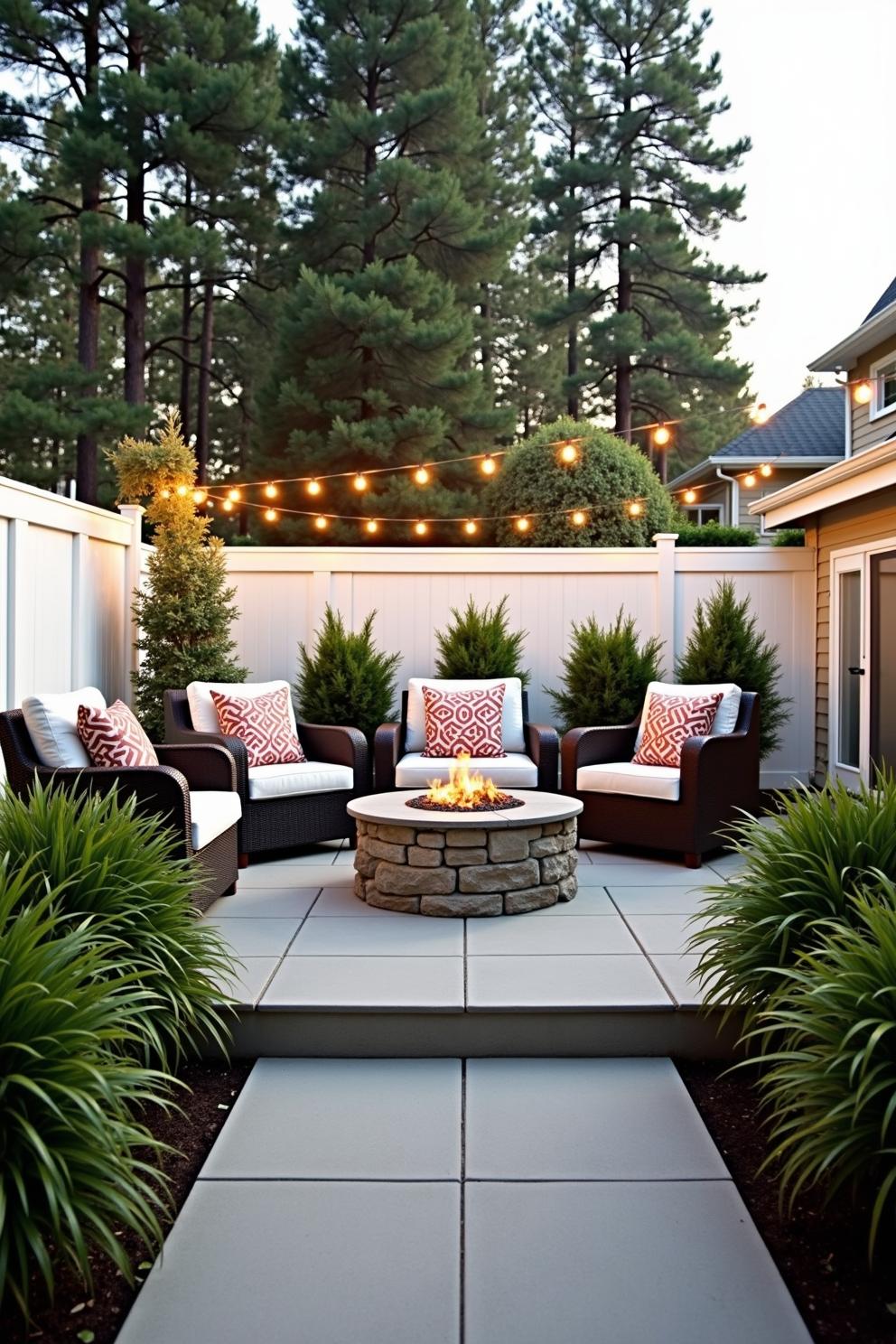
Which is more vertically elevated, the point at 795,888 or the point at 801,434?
the point at 801,434

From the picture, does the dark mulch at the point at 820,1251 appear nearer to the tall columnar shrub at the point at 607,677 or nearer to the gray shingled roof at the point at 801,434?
the tall columnar shrub at the point at 607,677

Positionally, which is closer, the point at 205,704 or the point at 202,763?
the point at 202,763

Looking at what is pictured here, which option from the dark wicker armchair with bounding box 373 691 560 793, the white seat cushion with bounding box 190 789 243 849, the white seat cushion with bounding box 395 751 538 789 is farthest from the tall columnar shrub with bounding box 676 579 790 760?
the white seat cushion with bounding box 190 789 243 849

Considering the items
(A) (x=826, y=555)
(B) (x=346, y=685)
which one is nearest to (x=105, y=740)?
(B) (x=346, y=685)

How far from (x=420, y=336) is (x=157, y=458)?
6.62 m

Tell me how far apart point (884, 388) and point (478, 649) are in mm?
4861

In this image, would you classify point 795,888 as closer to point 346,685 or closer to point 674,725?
point 674,725

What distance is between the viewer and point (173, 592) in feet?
22.1

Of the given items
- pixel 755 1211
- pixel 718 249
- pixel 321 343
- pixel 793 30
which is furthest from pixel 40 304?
pixel 755 1211

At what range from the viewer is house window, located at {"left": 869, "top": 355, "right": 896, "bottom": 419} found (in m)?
9.16

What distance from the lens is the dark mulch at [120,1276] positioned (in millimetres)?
1948

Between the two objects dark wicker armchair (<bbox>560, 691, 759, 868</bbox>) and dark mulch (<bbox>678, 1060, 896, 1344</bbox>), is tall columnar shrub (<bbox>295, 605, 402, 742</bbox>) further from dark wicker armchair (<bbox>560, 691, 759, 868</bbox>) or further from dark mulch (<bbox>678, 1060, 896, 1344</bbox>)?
dark mulch (<bbox>678, 1060, 896, 1344</bbox>)

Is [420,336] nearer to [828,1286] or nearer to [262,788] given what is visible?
[262,788]

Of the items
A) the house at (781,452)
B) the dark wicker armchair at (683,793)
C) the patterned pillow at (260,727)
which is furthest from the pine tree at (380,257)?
the dark wicker armchair at (683,793)
